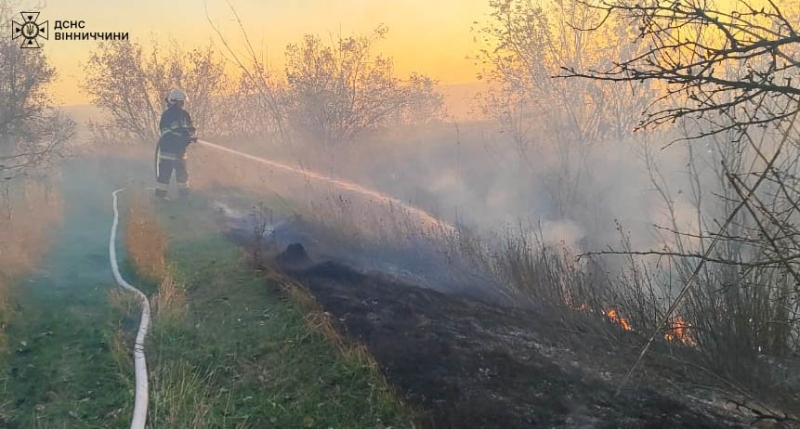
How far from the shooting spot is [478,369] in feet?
14.6

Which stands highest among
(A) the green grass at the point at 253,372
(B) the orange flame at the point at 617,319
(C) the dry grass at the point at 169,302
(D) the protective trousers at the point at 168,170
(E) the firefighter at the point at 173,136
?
(E) the firefighter at the point at 173,136

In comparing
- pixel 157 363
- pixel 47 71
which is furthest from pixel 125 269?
pixel 47 71

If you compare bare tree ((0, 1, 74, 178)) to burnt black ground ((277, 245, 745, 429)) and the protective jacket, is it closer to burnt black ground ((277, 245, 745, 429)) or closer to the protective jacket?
the protective jacket

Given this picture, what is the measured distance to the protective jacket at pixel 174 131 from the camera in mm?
10797

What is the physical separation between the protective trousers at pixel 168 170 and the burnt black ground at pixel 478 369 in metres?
5.77

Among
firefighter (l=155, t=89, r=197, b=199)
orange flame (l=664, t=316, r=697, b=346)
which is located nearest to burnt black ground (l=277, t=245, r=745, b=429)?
orange flame (l=664, t=316, r=697, b=346)

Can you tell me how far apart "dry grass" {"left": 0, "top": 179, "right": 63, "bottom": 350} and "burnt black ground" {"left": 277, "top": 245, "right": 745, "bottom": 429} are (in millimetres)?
3229

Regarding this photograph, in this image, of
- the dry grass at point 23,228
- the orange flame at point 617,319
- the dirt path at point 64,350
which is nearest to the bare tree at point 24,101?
the dry grass at point 23,228

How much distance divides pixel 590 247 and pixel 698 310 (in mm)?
7257

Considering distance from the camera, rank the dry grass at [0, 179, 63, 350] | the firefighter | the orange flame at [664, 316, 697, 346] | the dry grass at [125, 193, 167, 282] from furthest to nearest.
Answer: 1. the firefighter
2. the dry grass at [125, 193, 167, 282]
3. the dry grass at [0, 179, 63, 350]
4. the orange flame at [664, 316, 697, 346]

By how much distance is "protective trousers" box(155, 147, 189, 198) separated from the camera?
35.6ft

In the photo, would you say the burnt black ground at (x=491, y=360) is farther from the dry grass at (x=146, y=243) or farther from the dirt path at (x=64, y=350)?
the dirt path at (x=64, y=350)

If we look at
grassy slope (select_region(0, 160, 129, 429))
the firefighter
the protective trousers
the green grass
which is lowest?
grassy slope (select_region(0, 160, 129, 429))

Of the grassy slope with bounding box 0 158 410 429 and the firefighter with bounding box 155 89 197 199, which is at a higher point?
the firefighter with bounding box 155 89 197 199
